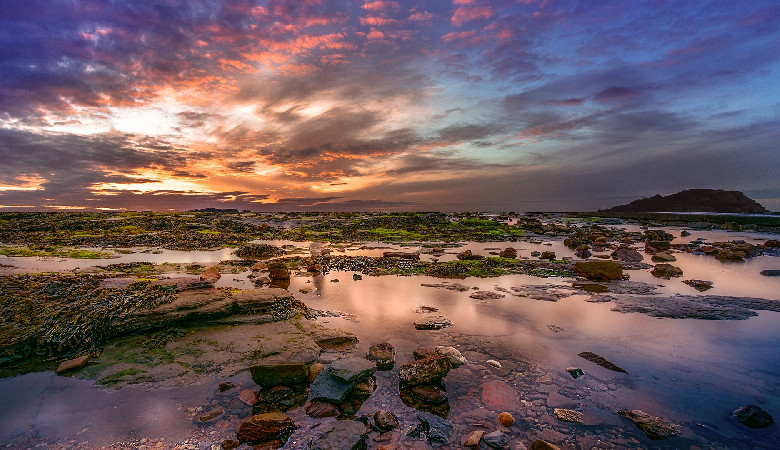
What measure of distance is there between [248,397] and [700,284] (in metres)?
18.2

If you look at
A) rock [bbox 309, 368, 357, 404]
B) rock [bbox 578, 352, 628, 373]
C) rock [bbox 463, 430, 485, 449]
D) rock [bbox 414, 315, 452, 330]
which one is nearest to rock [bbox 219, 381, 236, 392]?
rock [bbox 309, 368, 357, 404]

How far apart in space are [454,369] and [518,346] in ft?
7.07

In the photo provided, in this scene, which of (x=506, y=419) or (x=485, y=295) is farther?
(x=485, y=295)

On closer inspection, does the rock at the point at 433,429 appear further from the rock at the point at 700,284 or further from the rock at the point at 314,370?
the rock at the point at 700,284

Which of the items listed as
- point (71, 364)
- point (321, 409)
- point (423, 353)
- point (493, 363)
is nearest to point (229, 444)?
point (321, 409)

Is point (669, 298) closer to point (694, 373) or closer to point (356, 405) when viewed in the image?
point (694, 373)

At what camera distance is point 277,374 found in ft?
19.4

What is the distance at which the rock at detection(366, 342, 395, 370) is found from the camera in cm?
673

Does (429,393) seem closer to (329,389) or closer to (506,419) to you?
(506,419)

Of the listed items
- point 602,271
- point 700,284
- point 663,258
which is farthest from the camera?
point 663,258

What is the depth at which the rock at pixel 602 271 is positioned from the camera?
49.1 ft

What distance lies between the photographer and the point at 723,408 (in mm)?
5379

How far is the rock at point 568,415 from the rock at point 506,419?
811 mm

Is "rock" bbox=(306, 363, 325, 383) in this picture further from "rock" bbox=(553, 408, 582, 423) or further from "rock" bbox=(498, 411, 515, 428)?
"rock" bbox=(553, 408, 582, 423)
